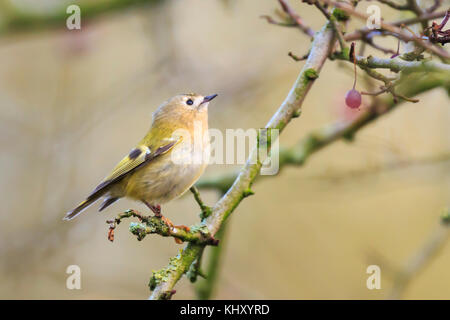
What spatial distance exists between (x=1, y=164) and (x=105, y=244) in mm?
1657

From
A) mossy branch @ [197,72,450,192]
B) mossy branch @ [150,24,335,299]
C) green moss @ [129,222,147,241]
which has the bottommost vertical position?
green moss @ [129,222,147,241]

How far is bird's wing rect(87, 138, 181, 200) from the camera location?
8.96 ft

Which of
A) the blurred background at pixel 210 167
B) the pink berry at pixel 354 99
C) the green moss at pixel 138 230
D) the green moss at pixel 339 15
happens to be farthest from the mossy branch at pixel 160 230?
the blurred background at pixel 210 167

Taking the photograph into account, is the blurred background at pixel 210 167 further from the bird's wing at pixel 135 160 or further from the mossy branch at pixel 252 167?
the mossy branch at pixel 252 167

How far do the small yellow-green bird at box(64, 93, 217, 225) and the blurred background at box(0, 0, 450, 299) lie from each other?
1064 mm

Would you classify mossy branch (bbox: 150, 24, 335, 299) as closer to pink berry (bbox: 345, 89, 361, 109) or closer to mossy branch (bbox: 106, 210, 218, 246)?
mossy branch (bbox: 106, 210, 218, 246)

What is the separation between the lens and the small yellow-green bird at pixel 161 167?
2600mm

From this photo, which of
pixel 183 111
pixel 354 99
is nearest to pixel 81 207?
pixel 183 111

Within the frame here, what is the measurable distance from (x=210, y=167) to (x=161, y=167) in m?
2.46

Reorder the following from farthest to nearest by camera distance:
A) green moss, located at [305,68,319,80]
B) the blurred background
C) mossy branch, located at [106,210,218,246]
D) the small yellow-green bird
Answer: the blurred background → the small yellow-green bird → green moss, located at [305,68,319,80] → mossy branch, located at [106,210,218,246]

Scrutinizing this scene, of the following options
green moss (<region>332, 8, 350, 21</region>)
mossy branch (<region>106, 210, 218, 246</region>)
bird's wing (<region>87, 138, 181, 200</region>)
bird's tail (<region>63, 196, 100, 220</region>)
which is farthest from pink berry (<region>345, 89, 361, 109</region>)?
bird's tail (<region>63, 196, 100, 220</region>)
